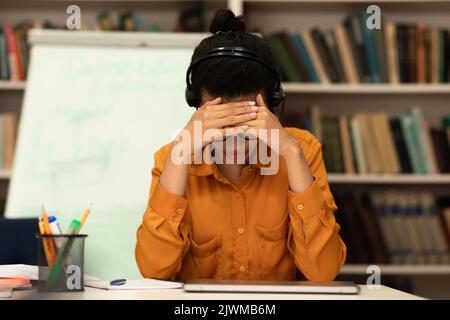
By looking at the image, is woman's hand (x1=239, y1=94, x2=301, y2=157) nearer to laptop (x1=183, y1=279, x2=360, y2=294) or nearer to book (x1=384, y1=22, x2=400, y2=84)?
laptop (x1=183, y1=279, x2=360, y2=294)

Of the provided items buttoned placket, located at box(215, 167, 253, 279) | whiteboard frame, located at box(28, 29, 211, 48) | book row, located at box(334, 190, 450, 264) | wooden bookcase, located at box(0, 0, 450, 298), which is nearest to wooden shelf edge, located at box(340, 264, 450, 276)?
book row, located at box(334, 190, 450, 264)

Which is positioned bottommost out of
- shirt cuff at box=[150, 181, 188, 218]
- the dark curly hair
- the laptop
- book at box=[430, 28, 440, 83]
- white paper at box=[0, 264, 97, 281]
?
the laptop

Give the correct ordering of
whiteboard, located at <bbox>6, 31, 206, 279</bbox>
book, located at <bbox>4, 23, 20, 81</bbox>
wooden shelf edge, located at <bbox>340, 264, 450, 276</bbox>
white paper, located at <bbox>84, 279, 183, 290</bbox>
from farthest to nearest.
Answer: book, located at <bbox>4, 23, 20, 81</bbox> < wooden shelf edge, located at <bbox>340, 264, 450, 276</bbox> < whiteboard, located at <bbox>6, 31, 206, 279</bbox> < white paper, located at <bbox>84, 279, 183, 290</bbox>

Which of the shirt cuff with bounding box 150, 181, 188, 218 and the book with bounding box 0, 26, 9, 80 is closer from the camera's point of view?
the shirt cuff with bounding box 150, 181, 188, 218

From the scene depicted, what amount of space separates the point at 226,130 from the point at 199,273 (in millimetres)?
340

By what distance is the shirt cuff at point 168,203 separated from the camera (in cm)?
127

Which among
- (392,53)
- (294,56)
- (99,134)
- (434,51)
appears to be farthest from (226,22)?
(434,51)

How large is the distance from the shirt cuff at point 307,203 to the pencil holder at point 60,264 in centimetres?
42

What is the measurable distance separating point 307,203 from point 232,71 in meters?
0.29

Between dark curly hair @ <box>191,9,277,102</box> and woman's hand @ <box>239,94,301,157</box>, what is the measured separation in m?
0.03

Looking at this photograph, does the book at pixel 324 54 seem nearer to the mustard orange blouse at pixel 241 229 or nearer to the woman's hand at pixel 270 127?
the mustard orange blouse at pixel 241 229

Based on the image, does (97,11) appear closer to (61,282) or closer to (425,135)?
(425,135)

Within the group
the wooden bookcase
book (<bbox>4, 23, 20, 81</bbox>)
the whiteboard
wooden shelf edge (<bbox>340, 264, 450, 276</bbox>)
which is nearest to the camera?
the whiteboard

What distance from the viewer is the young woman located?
1.25m
